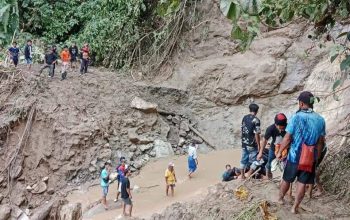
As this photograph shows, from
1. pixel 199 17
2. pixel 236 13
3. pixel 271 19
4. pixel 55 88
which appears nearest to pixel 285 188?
pixel 271 19

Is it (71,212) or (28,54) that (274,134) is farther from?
(28,54)

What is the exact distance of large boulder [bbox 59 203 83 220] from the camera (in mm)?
9469

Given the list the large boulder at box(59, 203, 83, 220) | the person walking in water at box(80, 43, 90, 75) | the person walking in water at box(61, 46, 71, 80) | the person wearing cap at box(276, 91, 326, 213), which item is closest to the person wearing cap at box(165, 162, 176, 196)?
the large boulder at box(59, 203, 83, 220)

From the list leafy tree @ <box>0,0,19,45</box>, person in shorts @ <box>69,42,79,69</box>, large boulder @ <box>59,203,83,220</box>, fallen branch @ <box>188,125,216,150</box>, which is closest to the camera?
Result: leafy tree @ <box>0,0,19,45</box>

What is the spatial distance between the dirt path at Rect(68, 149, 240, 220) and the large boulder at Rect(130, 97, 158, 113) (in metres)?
1.37

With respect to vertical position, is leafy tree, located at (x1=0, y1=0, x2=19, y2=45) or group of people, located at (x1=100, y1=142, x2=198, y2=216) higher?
leafy tree, located at (x1=0, y1=0, x2=19, y2=45)

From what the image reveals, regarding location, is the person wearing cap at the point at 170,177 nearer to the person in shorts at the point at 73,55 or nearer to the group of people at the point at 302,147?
the group of people at the point at 302,147

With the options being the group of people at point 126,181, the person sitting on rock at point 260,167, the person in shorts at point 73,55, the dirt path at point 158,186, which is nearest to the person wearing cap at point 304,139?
the person sitting on rock at point 260,167

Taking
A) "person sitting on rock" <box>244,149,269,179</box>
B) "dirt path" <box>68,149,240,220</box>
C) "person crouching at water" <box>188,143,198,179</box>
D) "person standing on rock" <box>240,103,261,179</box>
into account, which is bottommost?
"dirt path" <box>68,149,240,220</box>

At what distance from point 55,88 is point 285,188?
322 inches

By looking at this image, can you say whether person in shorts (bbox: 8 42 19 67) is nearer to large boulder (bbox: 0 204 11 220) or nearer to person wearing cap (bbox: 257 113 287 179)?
large boulder (bbox: 0 204 11 220)

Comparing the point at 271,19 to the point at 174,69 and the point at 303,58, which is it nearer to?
the point at 303,58

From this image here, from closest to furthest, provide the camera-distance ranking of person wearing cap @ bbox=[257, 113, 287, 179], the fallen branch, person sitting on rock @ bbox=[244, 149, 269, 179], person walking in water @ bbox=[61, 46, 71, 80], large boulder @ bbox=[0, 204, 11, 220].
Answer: person wearing cap @ bbox=[257, 113, 287, 179] < person sitting on rock @ bbox=[244, 149, 269, 179] < large boulder @ bbox=[0, 204, 11, 220] < the fallen branch < person walking in water @ bbox=[61, 46, 71, 80]

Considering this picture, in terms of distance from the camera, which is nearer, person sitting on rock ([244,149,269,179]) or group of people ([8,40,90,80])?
person sitting on rock ([244,149,269,179])
